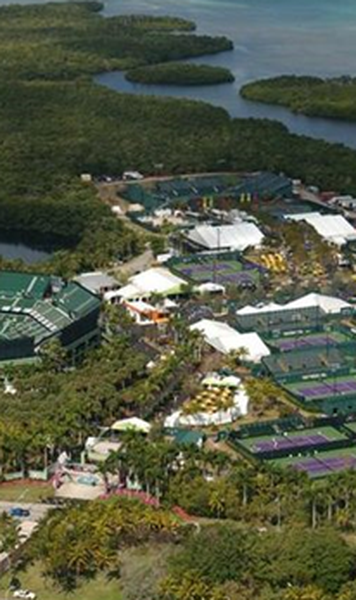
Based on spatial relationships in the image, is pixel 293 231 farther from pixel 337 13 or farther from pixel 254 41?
pixel 337 13

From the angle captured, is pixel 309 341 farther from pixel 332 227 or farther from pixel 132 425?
pixel 332 227

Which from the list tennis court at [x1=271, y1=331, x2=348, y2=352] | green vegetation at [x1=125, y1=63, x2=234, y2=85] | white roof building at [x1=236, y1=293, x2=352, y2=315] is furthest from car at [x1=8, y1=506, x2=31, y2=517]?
green vegetation at [x1=125, y1=63, x2=234, y2=85]

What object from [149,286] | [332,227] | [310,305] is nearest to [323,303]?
[310,305]

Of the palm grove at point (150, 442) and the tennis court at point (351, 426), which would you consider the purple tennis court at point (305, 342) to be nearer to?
the palm grove at point (150, 442)

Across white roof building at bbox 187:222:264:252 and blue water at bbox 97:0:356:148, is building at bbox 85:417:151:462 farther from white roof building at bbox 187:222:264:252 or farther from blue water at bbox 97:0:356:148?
blue water at bbox 97:0:356:148

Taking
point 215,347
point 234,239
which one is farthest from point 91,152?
point 215,347
